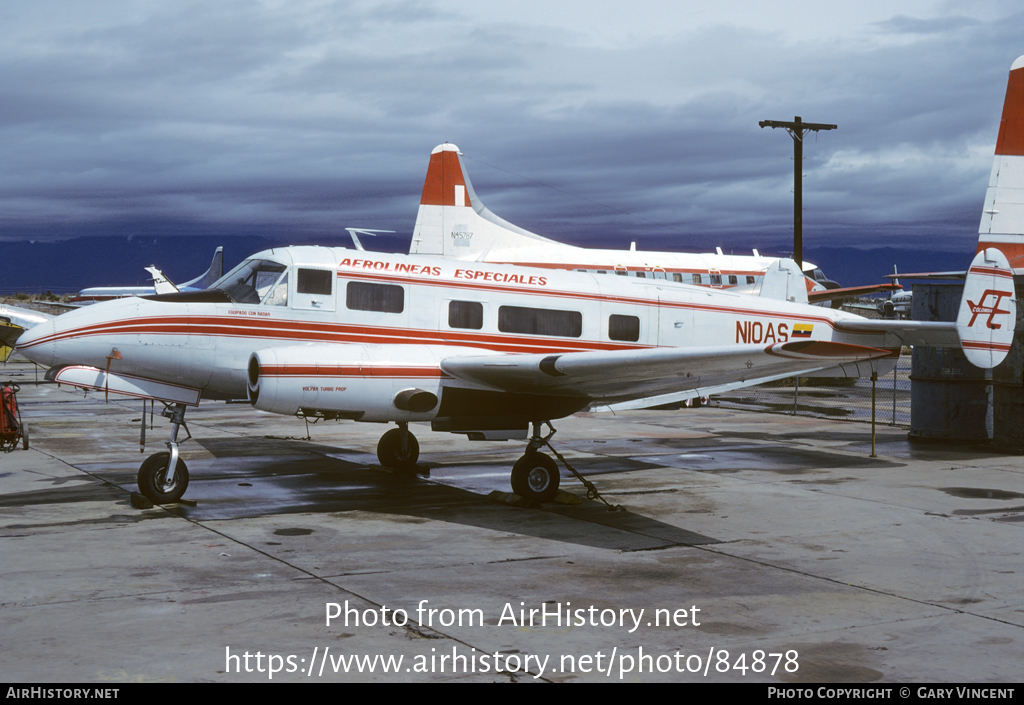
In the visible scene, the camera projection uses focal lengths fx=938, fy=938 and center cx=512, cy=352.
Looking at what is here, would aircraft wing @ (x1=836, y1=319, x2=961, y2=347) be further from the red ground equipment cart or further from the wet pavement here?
the red ground equipment cart

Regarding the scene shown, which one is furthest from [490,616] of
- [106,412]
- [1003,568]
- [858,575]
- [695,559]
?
[106,412]

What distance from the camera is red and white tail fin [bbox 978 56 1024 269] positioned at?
1892cm

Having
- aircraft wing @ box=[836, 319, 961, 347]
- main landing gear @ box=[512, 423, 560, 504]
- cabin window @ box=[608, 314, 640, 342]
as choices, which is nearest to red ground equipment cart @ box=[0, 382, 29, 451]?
main landing gear @ box=[512, 423, 560, 504]

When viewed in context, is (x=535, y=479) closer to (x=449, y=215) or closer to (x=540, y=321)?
(x=540, y=321)

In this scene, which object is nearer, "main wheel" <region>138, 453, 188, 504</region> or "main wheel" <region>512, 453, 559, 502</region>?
"main wheel" <region>138, 453, 188, 504</region>

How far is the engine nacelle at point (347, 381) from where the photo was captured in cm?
1200

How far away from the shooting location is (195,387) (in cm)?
1317

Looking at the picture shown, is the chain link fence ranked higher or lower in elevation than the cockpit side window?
lower

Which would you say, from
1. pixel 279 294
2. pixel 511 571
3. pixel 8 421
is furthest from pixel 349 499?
pixel 8 421

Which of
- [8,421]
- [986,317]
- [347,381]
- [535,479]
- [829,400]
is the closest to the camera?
[347,381]

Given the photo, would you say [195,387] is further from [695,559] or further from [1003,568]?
[1003,568]

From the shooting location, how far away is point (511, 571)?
9453 mm

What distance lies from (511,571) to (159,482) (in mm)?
5670

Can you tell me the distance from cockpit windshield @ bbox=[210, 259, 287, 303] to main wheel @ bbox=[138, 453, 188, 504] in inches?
94.7
